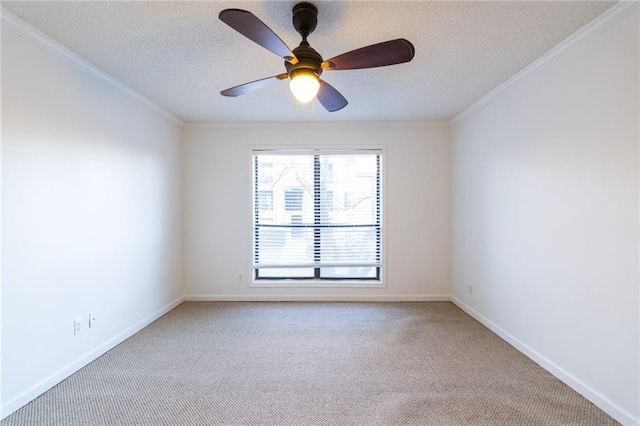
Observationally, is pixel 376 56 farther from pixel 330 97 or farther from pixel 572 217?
pixel 572 217

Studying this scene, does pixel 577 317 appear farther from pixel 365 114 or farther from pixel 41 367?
pixel 41 367

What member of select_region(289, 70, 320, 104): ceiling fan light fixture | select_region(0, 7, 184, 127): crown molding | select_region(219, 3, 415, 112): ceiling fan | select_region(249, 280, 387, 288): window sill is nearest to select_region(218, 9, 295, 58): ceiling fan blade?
select_region(219, 3, 415, 112): ceiling fan

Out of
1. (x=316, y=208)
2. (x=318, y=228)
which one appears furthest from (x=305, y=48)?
(x=318, y=228)

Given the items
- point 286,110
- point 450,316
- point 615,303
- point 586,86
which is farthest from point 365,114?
point 615,303

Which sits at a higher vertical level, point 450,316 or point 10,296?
point 10,296

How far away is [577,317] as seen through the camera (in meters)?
2.10

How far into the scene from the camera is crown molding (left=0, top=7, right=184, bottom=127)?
74.4 inches

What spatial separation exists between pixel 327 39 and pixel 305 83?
53 cm

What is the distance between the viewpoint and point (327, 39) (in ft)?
6.91

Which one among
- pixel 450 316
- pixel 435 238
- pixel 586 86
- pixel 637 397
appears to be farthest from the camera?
pixel 435 238

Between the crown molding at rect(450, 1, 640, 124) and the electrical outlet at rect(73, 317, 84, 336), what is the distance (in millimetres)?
4071

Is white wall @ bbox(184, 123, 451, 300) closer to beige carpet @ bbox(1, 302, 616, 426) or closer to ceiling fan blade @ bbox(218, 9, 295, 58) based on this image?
beige carpet @ bbox(1, 302, 616, 426)

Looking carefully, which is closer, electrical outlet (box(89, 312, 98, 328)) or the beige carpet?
the beige carpet

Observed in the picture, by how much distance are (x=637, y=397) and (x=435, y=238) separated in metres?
2.53
